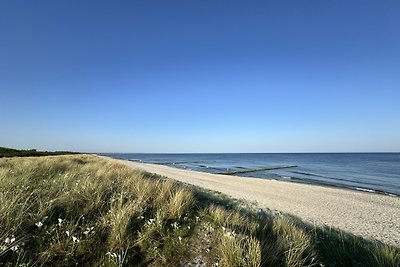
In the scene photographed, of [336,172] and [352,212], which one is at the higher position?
[336,172]

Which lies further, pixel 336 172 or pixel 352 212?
pixel 336 172

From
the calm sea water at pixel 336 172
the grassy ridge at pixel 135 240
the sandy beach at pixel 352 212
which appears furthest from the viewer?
the calm sea water at pixel 336 172

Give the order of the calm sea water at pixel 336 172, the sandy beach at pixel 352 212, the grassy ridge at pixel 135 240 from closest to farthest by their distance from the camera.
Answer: the grassy ridge at pixel 135 240 < the sandy beach at pixel 352 212 < the calm sea water at pixel 336 172

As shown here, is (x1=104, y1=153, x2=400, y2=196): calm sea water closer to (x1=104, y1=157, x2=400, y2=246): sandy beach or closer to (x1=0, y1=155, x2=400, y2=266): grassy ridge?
(x1=104, y1=157, x2=400, y2=246): sandy beach

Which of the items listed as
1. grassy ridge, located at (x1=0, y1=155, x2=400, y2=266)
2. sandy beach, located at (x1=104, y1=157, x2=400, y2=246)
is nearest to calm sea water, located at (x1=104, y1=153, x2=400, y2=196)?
sandy beach, located at (x1=104, y1=157, x2=400, y2=246)

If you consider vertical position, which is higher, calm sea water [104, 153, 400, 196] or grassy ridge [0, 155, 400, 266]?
grassy ridge [0, 155, 400, 266]

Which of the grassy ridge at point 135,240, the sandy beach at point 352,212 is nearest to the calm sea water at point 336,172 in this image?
the sandy beach at point 352,212

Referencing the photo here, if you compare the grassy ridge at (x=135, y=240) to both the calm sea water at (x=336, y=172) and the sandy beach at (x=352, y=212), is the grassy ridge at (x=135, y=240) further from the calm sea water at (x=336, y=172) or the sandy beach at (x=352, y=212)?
the calm sea water at (x=336, y=172)

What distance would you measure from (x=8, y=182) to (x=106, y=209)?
317 cm

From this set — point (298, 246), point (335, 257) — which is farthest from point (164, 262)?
point (335, 257)

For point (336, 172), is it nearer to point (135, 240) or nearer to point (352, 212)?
point (352, 212)

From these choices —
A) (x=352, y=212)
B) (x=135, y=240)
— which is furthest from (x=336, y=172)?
(x=135, y=240)

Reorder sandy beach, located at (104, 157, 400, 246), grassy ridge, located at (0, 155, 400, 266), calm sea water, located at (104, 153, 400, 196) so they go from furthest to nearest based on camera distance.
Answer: calm sea water, located at (104, 153, 400, 196) → sandy beach, located at (104, 157, 400, 246) → grassy ridge, located at (0, 155, 400, 266)

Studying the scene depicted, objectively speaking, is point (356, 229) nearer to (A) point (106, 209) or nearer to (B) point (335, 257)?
(B) point (335, 257)
